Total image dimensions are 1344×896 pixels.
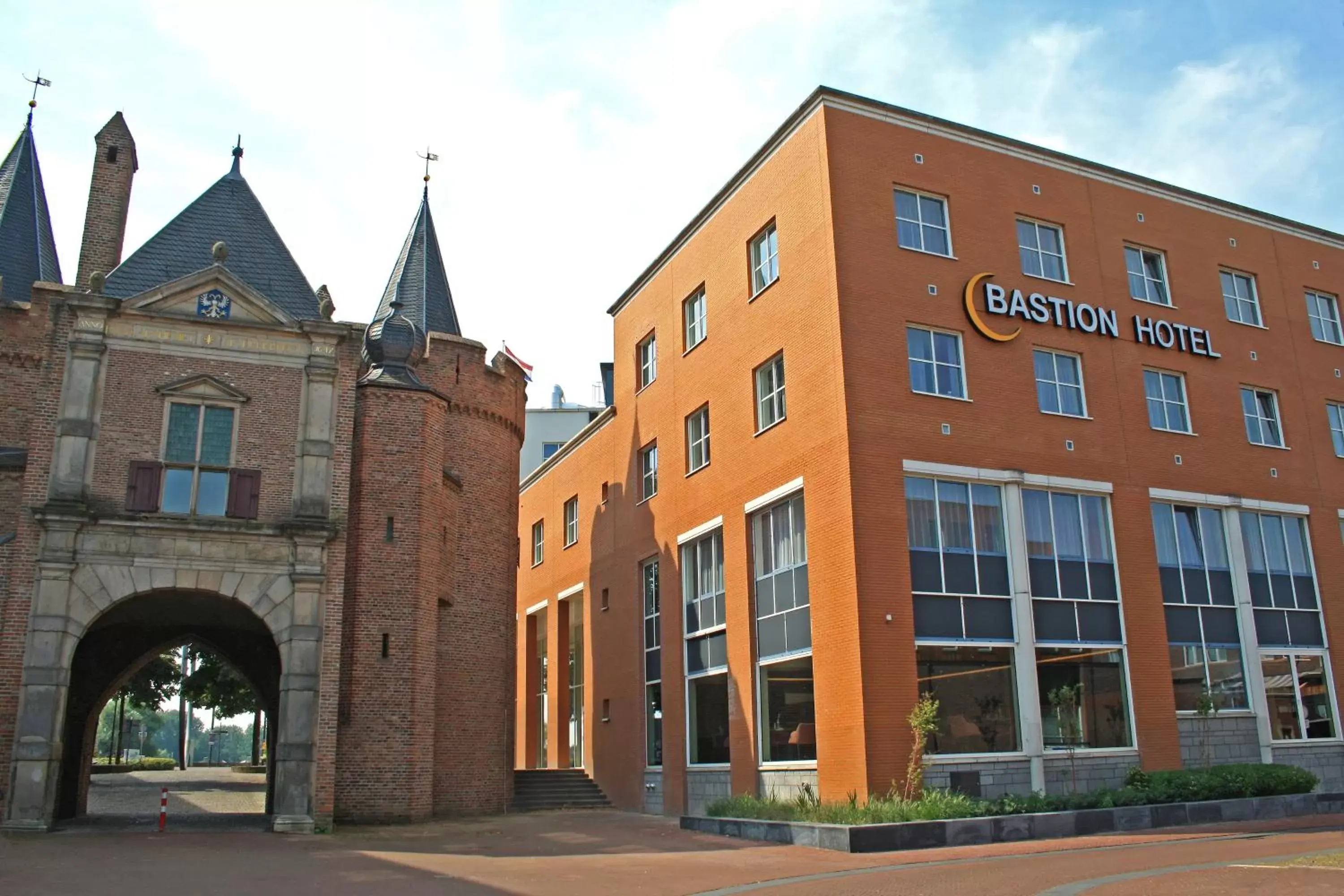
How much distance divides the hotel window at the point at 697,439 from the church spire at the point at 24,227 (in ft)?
54.6

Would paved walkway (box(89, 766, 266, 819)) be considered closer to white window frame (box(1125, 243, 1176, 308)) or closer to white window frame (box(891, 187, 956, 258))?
white window frame (box(891, 187, 956, 258))

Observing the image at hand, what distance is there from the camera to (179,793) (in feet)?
113

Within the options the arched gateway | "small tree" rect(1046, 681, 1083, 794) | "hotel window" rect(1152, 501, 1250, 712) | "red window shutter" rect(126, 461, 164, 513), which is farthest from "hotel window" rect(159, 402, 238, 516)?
"hotel window" rect(1152, 501, 1250, 712)

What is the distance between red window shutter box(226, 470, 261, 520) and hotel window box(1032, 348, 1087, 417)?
54.1 ft

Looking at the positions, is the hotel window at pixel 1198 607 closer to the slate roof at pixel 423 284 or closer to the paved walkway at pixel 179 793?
the slate roof at pixel 423 284

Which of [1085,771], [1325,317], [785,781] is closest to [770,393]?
[785,781]

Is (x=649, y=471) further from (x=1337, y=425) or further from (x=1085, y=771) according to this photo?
(x=1337, y=425)

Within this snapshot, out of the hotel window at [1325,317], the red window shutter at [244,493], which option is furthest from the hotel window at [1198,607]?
the red window shutter at [244,493]

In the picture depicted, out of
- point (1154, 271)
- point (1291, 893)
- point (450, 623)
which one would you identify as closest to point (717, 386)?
point (450, 623)

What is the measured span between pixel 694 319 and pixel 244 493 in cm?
1259

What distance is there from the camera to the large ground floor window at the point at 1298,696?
2525 centimetres

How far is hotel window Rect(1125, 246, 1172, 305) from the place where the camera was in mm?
27141

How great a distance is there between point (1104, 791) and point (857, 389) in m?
8.68

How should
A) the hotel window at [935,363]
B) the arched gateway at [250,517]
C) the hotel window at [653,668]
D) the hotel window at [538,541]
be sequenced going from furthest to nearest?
the hotel window at [538,541]
the hotel window at [653,668]
the hotel window at [935,363]
the arched gateway at [250,517]
